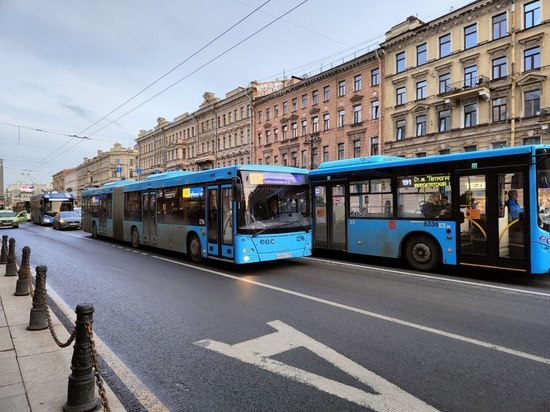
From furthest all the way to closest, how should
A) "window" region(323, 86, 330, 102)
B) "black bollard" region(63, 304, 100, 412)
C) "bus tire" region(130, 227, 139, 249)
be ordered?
"window" region(323, 86, 330, 102)
"bus tire" region(130, 227, 139, 249)
"black bollard" region(63, 304, 100, 412)

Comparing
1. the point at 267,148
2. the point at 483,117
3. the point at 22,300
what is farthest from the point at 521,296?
the point at 267,148

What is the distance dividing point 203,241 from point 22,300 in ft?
16.0

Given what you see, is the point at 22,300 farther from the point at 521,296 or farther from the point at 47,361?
the point at 521,296

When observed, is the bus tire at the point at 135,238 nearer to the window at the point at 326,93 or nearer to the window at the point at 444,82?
the window at the point at 444,82

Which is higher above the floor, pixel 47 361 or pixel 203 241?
pixel 203 241

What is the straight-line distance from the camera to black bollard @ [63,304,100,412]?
124 inches

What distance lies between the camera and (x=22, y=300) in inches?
270

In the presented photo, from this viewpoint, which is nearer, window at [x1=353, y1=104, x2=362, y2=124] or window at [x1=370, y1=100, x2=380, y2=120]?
window at [x1=370, y1=100, x2=380, y2=120]

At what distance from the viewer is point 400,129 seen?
3588 cm

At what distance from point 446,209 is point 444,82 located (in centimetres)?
2742

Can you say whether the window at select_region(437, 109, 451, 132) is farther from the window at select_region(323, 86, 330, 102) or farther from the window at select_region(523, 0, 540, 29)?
the window at select_region(323, 86, 330, 102)

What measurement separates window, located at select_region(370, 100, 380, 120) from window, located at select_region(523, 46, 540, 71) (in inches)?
490

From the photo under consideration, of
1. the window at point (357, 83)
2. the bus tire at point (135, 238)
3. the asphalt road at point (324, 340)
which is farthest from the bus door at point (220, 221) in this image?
the window at point (357, 83)

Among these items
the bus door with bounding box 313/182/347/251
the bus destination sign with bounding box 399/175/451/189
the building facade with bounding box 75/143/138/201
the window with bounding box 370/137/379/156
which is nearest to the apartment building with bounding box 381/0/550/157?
the window with bounding box 370/137/379/156
